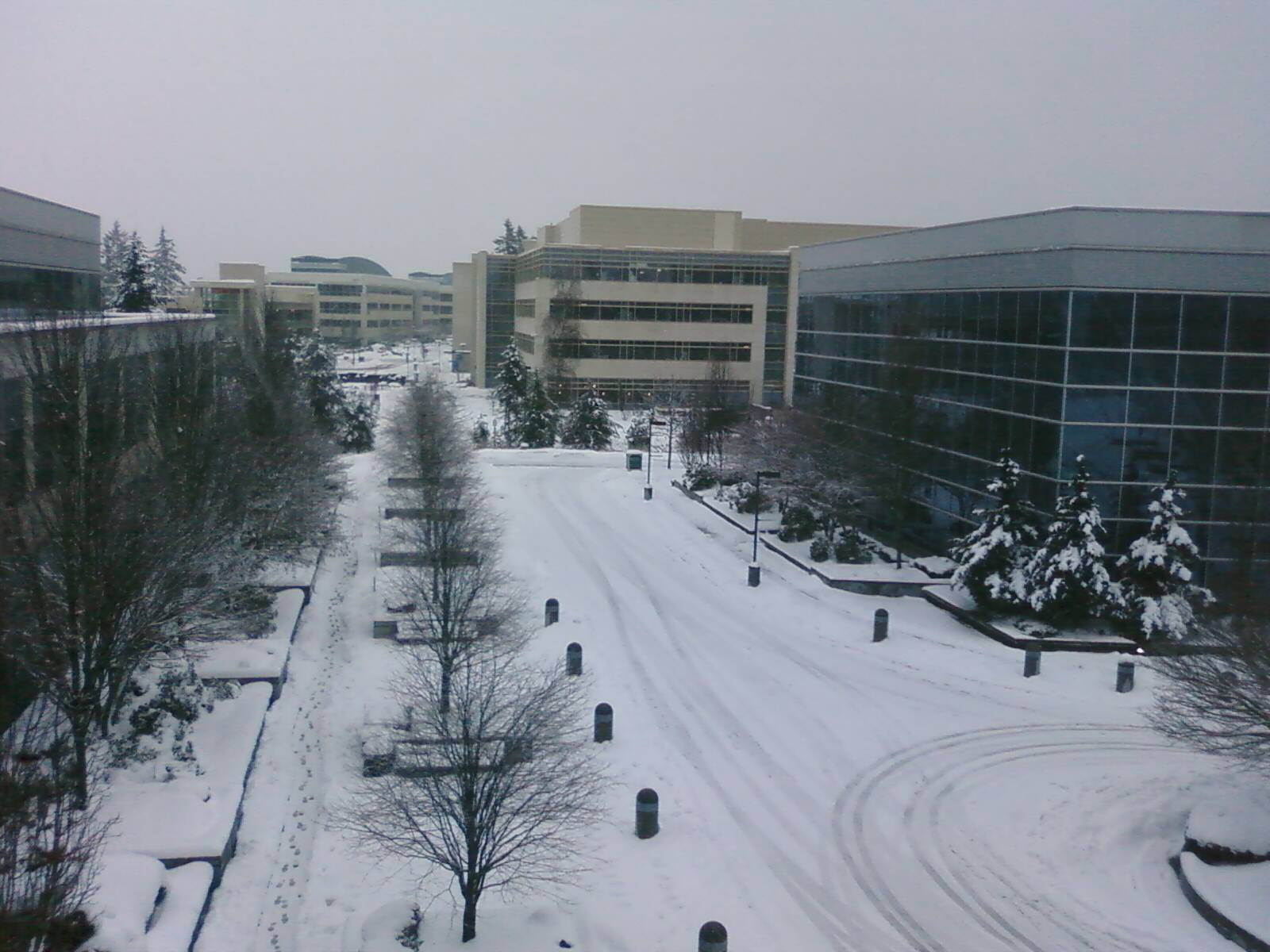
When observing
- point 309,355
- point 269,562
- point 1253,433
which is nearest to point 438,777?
point 269,562

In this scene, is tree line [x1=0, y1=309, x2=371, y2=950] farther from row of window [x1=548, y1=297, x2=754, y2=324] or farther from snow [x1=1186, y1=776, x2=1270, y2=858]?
row of window [x1=548, y1=297, x2=754, y2=324]

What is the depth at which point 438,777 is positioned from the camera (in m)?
11.5

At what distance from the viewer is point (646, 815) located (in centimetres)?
1409

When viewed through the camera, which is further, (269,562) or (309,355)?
(309,355)

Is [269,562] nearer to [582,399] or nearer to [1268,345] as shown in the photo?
[1268,345]

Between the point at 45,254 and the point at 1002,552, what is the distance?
26.1 metres

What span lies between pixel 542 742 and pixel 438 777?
3.98 feet

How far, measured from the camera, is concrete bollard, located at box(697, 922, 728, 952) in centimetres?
1095

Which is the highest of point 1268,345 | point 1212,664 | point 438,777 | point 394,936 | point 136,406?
point 1268,345

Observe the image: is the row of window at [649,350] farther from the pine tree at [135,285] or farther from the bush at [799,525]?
the bush at [799,525]

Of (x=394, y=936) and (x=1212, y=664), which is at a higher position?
(x=1212, y=664)

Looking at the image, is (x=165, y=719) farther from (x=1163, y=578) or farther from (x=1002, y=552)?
(x=1163, y=578)

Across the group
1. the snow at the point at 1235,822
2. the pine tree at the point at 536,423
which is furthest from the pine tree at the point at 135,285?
the snow at the point at 1235,822

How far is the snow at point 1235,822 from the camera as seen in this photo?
13.5 metres
